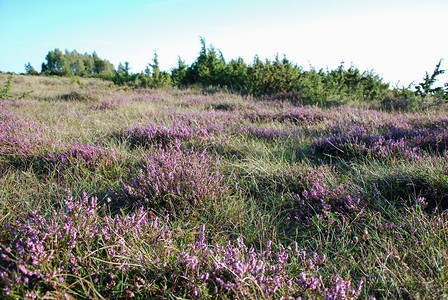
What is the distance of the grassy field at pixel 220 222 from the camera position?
133cm

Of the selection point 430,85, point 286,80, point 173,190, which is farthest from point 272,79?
point 173,190

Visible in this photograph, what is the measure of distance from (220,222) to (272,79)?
30.4 ft

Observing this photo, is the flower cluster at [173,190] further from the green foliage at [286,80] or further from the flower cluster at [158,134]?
the green foliage at [286,80]

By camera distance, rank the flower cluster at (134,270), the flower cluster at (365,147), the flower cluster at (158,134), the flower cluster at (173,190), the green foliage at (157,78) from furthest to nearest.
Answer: the green foliage at (157,78) → the flower cluster at (158,134) → the flower cluster at (365,147) → the flower cluster at (173,190) → the flower cluster at (134,270)

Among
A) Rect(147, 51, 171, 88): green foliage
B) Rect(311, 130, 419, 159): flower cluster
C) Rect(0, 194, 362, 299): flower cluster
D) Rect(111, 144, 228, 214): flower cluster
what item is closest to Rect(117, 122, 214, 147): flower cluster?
Rect(111, 144, 228, 214): flower cluster

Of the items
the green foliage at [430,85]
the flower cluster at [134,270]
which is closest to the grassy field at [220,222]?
the flower cluster at [134,270]

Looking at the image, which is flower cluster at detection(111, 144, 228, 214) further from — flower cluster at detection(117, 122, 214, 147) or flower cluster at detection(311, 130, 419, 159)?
flower cluster at detection(311, 130, 419, 159)

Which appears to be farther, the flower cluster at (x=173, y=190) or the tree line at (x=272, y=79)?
the tree line at (x=272, y=79)

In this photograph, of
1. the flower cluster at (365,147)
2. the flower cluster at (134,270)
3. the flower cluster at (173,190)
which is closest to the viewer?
the flower cluster at (134,270)

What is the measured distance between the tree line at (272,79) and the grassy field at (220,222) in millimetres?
4746

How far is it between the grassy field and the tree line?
4.75 meters

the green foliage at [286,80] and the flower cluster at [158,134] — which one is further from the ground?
the green foliage at [286,80]

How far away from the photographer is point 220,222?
6.75 ft

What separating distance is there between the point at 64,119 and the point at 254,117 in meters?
3.81
